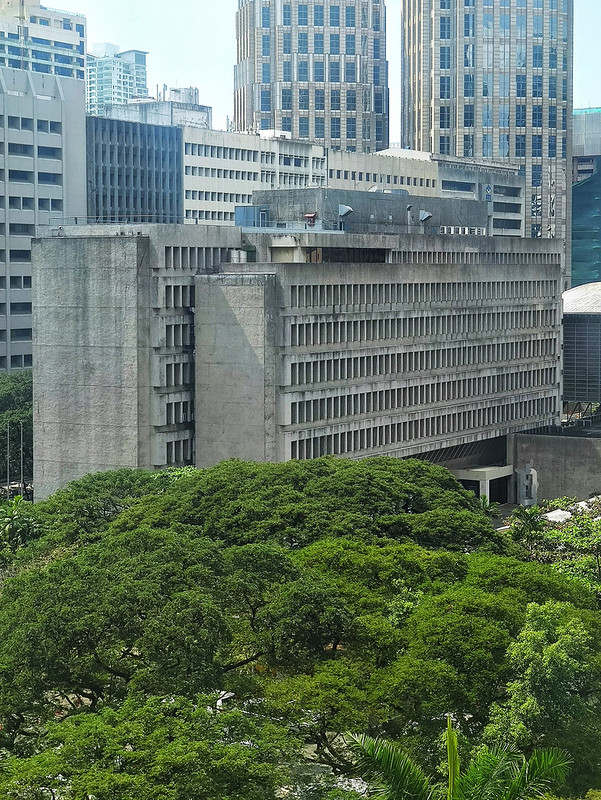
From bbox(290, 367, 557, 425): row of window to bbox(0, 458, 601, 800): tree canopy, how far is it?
4953cm

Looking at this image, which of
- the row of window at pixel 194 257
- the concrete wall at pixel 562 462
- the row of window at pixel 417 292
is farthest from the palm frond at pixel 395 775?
the concrete wall at pixel 562 462

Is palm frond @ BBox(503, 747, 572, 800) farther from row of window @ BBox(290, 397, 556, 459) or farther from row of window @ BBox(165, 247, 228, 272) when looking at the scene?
row of window @ BBox(165, 247, 228, 272)

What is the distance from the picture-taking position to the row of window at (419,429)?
128125mm

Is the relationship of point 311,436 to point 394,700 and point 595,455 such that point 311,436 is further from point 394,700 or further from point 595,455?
point 394,700

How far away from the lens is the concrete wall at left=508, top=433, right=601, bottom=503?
5861 inches

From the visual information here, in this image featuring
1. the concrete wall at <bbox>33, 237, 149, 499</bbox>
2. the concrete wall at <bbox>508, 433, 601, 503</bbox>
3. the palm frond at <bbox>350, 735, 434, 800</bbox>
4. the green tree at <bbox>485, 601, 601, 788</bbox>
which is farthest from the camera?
the concrete wall at <bbox>508, 433, 601, 503</bbox>

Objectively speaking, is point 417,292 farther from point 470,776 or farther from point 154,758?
point 470,776

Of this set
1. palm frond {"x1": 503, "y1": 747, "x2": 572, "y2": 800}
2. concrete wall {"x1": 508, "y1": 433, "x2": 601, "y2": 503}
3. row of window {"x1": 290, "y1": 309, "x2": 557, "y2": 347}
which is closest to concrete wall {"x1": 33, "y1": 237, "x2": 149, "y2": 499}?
row of window {"x1": 290, "y1": 309, "x2": 557, "y2": 347}

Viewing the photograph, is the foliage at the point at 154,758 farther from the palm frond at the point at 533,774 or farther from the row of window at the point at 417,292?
the row of window at the point at 417,292

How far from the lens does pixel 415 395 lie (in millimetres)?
143750

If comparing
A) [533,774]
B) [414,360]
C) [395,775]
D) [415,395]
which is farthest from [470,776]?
[414,360]

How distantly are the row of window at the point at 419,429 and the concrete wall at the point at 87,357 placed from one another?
14141mm

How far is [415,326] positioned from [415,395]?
6.47 meters

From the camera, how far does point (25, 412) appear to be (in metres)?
143
